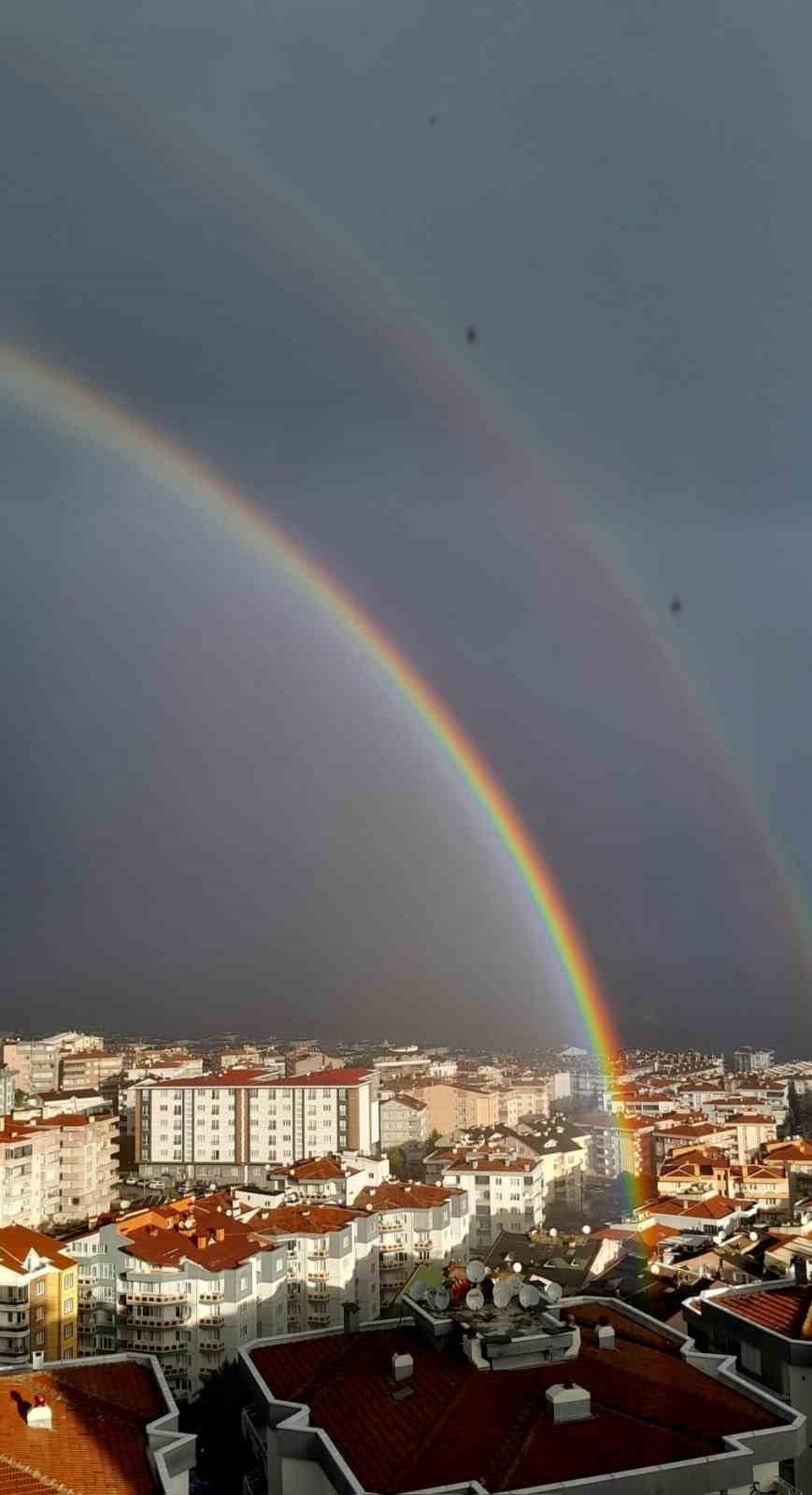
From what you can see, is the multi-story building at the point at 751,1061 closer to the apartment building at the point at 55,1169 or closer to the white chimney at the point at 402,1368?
the apartment building at the point at 55,1169

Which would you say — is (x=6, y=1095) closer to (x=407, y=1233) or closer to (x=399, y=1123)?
(x=399, y=1123)

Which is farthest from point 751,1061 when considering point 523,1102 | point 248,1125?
point 248,1125

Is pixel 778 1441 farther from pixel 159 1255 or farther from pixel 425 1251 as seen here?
pixel 425 1251

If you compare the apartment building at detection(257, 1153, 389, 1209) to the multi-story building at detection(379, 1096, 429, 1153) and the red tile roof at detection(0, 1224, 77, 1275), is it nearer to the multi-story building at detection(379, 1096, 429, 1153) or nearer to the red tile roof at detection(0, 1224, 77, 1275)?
the red tile roof at detection(0, 1224, 77, 1275)

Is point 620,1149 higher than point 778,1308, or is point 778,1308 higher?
point 778,1308

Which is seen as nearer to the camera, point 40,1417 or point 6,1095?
point 40,1417
